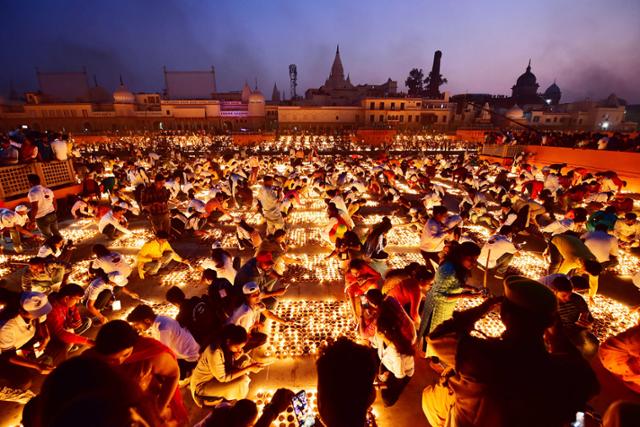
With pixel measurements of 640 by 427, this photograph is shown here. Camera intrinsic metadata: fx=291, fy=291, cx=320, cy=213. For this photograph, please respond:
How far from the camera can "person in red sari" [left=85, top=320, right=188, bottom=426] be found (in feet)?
6.41

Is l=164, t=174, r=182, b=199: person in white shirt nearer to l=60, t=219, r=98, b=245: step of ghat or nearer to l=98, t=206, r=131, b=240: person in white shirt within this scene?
l=60, t=219, r=98, b=245: step of ghat

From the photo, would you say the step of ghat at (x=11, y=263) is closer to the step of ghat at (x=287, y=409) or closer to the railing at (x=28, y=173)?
the railing at (x=28, y=173)

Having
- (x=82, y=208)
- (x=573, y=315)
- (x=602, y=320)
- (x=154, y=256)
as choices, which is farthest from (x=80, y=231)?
(x=602, y=320)

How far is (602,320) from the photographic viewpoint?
471 centimetres

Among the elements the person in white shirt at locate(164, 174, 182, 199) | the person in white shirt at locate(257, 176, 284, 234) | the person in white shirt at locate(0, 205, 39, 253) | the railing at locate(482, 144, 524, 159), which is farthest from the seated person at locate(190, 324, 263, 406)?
the railing at locate(482, 144, 524, 159)

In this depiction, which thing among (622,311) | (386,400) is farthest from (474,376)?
(622,311)

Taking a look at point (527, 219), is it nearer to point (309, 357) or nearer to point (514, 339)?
point (309, 357)

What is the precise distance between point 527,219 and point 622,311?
9.82 ft

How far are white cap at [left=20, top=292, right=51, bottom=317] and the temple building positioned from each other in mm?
53550

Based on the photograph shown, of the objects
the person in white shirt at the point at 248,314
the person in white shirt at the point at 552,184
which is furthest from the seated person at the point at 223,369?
the person in white shirt at the point at 552,184

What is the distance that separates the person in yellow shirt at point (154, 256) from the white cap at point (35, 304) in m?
2.30

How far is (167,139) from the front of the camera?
3466 cm

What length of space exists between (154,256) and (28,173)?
743 centimetres

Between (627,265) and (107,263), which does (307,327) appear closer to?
(107,263)
